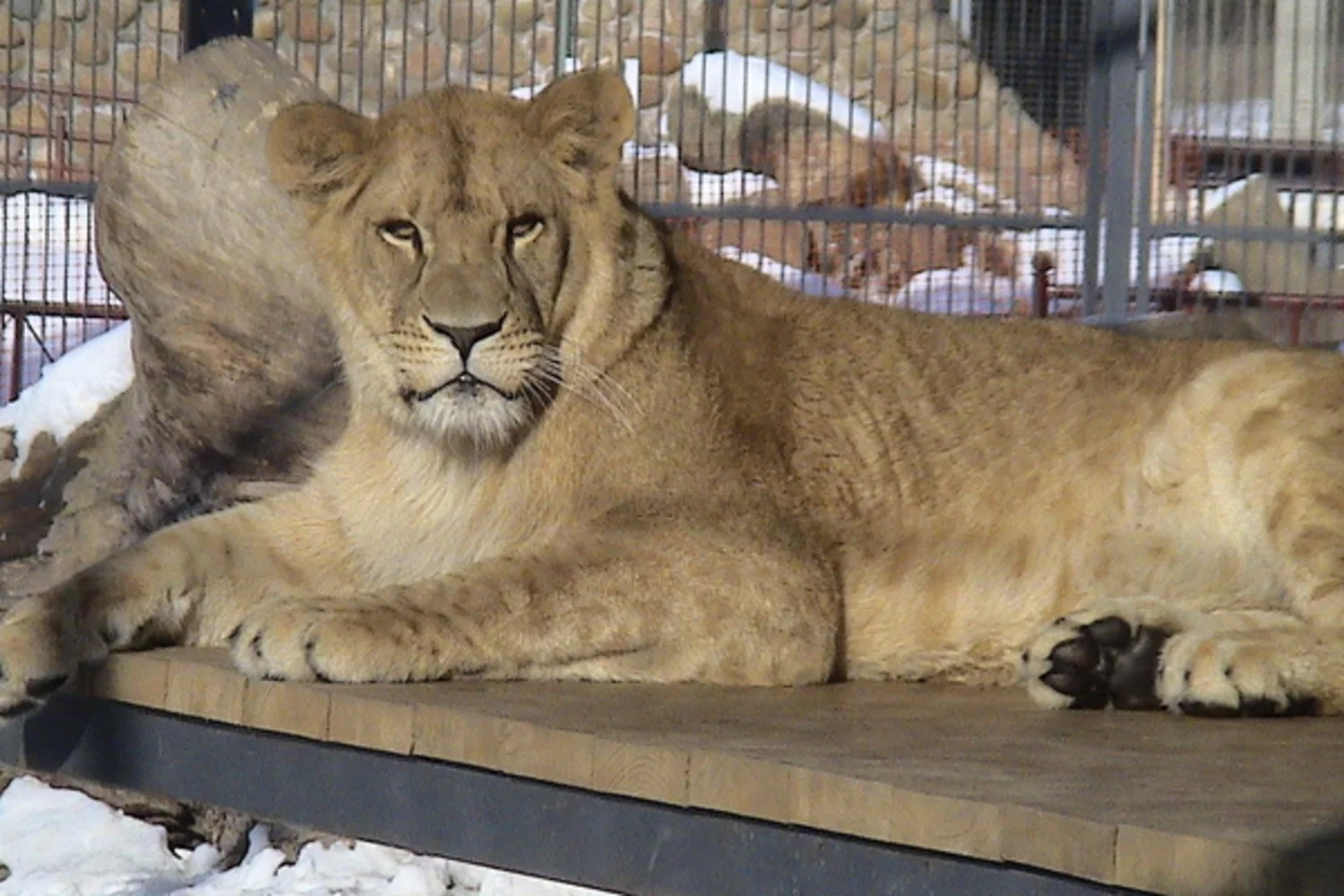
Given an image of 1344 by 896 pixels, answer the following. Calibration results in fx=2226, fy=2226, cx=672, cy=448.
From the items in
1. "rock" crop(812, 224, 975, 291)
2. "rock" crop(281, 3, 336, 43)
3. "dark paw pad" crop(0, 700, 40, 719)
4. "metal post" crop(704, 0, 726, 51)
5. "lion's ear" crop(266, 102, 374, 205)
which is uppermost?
"metal post" crop(704, 0, 726, 51)

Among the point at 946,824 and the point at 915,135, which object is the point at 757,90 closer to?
the point at 915,135

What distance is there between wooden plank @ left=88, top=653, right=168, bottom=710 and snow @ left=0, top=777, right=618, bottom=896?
2206 mm

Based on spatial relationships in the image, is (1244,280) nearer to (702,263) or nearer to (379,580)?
(702,263)

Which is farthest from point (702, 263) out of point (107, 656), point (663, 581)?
point (107, 656)

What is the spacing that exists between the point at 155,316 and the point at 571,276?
2412mm

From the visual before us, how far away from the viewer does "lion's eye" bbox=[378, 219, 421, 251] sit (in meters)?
3.68

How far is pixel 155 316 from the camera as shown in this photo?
5.89m

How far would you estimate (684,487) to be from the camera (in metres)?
3.74

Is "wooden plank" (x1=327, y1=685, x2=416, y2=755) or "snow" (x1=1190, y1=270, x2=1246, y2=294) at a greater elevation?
"snow" (x1=1190, y1=270, x2=1246, y2=294)

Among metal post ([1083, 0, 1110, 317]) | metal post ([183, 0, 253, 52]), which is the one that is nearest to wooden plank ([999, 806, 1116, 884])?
metal post ([183, 0, 253, 52])

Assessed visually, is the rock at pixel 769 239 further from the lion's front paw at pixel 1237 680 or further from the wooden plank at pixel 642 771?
the wooden plank at pixel 642 771

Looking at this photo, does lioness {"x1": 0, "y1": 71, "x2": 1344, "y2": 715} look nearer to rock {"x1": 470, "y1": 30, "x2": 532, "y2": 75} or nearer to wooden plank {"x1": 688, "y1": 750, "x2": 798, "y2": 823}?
wooden plank {"x1": 688, "y1": 750, "x2": 798, "y2": 823}

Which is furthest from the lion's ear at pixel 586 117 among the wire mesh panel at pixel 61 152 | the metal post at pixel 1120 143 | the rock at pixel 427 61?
the rock at pixel 427 61

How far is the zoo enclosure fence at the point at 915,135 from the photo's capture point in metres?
7.69
